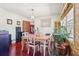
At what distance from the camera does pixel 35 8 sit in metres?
1.77

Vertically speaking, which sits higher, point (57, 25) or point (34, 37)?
point (57, 25)

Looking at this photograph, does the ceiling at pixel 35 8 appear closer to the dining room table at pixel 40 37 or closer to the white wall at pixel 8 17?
the white wall at pixel 8 17

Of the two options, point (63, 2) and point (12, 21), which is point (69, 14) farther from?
point (12, 21)

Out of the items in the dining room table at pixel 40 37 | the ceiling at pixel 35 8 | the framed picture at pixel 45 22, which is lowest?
the dining room table at pixel 40 37

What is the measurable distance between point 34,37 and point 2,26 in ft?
1.46

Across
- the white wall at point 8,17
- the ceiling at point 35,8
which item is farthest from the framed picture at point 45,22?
the white wall at point 8,17

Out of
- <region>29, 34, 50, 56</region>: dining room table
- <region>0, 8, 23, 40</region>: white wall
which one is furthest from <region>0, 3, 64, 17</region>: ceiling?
<region>29, 34, 50, 56</region>: dining room table

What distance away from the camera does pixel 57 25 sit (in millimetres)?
1752

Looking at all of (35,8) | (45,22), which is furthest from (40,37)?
(35,8)

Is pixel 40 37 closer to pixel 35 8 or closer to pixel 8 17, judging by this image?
pixel 35 8

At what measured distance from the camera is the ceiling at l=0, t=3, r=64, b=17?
1.75 meters

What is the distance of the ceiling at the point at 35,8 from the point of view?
1.75 metres

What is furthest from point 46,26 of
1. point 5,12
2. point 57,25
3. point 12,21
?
point 5,12

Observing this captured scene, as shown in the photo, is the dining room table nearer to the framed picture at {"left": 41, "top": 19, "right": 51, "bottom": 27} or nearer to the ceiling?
the framed picture at {"left": 41, "top": 19, "right": 51, "bottom": 27}
